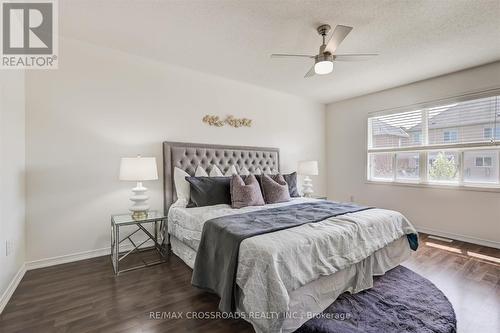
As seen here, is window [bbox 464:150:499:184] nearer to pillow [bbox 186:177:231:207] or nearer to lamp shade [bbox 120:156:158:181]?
pillow [bbox 186:177:231:207]

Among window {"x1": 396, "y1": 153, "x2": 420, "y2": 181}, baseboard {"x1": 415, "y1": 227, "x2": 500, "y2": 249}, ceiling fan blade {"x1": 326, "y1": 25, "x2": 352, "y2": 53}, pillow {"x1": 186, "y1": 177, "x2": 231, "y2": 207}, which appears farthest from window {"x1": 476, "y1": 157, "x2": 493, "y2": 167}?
pillow {"x1": 186, "y1": 177, "x2": 231, "y2": 207}

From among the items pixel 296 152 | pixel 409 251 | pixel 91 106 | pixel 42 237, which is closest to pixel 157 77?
pixel 91 106

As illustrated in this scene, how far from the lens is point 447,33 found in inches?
100

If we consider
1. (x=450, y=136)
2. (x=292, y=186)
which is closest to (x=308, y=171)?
(x=292, y=186)

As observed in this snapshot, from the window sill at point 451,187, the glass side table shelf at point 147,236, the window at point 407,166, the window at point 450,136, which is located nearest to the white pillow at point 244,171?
the glass side table shelf at point 147,236

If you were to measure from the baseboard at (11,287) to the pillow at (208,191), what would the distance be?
1.75m

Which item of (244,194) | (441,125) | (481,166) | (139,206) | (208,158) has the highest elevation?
(441,125)

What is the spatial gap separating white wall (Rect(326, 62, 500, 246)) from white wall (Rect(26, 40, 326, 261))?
307 cm

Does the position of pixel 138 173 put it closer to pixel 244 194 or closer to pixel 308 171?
pixel 244 194

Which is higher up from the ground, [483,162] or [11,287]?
[483,162]

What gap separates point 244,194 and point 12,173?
230 centimetres

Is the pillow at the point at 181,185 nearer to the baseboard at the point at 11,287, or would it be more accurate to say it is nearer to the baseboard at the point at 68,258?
the baseboard at the point at 68,258

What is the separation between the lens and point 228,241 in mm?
1854

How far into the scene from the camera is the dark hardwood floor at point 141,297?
1.73 metres
